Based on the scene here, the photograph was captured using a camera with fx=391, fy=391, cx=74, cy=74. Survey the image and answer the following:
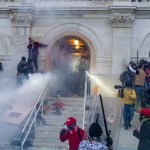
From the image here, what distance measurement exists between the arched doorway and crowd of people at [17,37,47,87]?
0.87m

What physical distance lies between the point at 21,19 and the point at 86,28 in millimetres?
2855

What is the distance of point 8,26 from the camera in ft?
57.1

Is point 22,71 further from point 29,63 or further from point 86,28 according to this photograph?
point 86,28

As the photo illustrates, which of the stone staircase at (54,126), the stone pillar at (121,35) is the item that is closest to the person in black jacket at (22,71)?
the stone staircase at (54,126)

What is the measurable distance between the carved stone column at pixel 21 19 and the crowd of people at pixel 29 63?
755 mm

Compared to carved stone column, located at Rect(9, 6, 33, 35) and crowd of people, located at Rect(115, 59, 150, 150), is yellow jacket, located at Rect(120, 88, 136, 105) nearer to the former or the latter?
crowd of people, located at Rect(115, 59, 150, 150)

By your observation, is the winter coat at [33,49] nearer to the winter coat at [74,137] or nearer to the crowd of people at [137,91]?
the crowd of people at [137,91]

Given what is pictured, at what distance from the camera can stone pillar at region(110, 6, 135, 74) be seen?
16.5 meters

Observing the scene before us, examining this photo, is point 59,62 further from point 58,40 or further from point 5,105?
point 5,105

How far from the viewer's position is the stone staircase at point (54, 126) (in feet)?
39.9

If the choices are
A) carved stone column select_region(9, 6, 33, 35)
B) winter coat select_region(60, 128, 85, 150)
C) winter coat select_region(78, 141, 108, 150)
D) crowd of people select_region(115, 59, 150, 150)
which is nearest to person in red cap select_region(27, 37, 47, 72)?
carved stone column select_region(9, 6, 33, 35)

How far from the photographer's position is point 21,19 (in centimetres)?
1702

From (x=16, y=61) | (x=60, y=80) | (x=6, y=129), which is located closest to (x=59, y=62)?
(x=60, y=80)

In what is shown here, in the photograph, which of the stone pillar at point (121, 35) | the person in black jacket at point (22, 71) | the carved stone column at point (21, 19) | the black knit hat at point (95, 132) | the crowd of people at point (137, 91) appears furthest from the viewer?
the carved stone column at point (21, 19)
